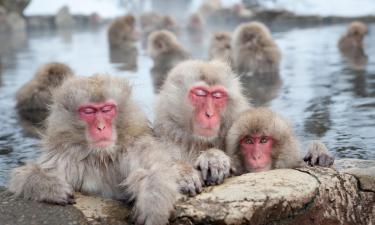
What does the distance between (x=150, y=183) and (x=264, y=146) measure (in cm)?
101

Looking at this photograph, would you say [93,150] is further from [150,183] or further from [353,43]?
[353,43]

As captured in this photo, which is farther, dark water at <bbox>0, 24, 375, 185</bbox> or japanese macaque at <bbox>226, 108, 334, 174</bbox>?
dark water at <bbox>0, 24, 375, 185</bbox>

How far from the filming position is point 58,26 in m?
24.9

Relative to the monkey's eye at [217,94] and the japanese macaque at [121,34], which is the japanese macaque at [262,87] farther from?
the japanese macaque at [121,34]

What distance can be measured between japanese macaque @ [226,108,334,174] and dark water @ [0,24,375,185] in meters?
0.93

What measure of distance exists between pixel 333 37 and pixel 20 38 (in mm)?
9594

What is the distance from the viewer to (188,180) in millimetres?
3516

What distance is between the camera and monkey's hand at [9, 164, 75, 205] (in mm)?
3512

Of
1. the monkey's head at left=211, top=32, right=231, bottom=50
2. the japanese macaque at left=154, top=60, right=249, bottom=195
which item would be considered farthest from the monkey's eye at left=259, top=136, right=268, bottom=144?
the monkey's head at left=211, top=32, right=231, bottom=50

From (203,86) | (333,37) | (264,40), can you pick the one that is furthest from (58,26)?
(203,86)

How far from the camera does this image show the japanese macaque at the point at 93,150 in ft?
11.7

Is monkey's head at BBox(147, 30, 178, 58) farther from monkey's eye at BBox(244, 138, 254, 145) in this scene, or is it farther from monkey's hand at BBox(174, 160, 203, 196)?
monkey's hand at BBox(174, 160, 203, 196)

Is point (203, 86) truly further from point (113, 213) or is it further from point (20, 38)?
point (20, 38)

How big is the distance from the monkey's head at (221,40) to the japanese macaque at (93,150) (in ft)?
25.8
